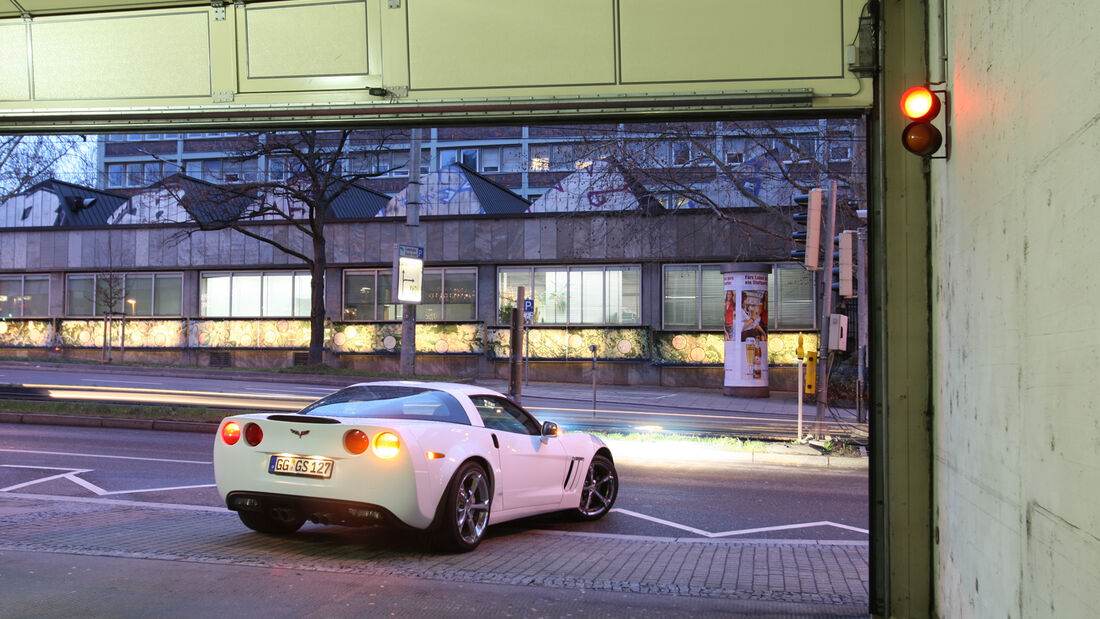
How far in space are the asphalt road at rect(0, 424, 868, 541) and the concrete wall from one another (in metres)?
4.96

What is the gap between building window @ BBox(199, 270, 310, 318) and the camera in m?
37.7

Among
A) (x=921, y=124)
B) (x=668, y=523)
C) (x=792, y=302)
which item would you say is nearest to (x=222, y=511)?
(x=668, y=523)

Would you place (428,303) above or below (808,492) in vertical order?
above

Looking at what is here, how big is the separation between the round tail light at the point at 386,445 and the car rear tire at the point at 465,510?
552mm

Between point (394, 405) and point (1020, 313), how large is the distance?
563 centimetres

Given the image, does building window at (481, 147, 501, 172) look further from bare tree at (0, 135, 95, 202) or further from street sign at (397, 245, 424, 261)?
street sign at (397, 245, 424, 261)

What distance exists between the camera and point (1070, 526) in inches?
108

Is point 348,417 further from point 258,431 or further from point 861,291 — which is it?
point 861,291

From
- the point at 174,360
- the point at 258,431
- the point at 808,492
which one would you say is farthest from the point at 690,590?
the point at 174,360

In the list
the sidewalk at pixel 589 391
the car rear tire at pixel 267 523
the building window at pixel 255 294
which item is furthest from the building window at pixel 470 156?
the car rear tire at pixel 267 523

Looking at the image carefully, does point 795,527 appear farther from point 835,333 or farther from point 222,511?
point 835,333

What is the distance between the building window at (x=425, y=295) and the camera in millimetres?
36062

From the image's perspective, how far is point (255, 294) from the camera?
3806cm

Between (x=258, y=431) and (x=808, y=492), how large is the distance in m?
7.14
